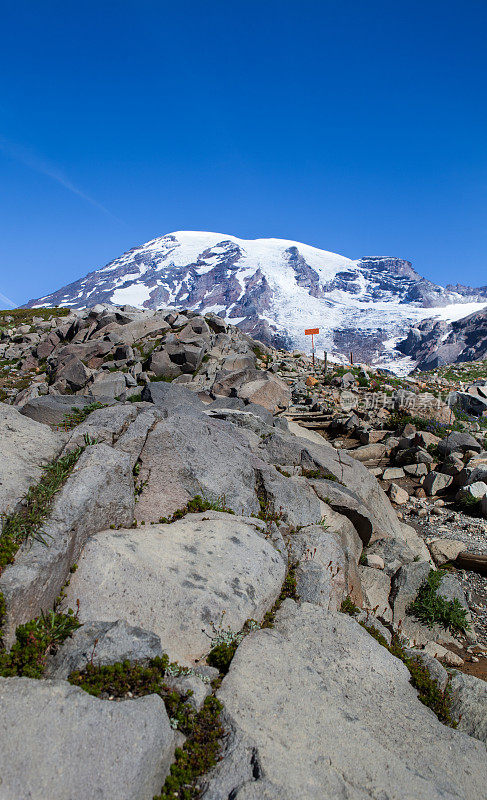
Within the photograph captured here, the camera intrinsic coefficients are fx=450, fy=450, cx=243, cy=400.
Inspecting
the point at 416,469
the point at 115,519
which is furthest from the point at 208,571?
the point at 416,469

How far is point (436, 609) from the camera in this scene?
8828 mm

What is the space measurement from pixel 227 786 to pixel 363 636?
3006mm

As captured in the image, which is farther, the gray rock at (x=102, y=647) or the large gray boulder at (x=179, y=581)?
the large gray boulder at (x=179, y=581)

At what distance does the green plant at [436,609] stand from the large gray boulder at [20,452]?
24.6ft

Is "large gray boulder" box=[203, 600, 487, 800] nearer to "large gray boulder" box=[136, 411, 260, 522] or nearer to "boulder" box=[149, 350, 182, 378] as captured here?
"large gray boulder" box=[136, 411, 260, 522]

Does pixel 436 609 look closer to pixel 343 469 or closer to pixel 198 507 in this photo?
pixel 343 469

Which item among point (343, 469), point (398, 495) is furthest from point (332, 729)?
point (398, 495)

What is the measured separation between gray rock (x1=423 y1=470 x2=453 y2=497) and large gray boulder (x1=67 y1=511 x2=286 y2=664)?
957cm

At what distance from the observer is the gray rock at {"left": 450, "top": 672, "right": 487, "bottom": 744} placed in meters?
5.55

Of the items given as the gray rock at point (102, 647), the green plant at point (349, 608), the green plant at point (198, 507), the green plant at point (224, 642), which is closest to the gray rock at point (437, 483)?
the green plant at point (349, 608)

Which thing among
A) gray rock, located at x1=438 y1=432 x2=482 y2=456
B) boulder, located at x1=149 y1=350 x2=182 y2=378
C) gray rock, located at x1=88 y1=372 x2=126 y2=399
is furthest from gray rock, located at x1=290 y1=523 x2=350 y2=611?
boulder, located at x1=149 y1=350 x2=182 y2=378

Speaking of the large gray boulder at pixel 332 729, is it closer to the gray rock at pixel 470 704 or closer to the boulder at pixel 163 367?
the gray rock at pixel 470 704

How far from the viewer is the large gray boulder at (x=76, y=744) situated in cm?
346

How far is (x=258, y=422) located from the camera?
44.0 feet
